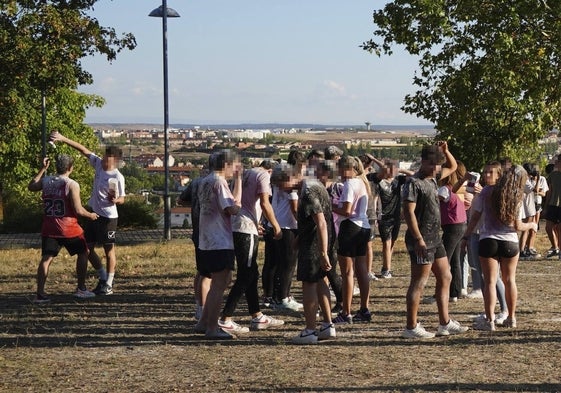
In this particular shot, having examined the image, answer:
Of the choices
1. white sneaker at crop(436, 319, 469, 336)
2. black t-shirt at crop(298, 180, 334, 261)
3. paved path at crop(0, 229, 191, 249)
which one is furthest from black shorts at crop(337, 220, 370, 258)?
paved path at crop(0, 229, 191, 249)

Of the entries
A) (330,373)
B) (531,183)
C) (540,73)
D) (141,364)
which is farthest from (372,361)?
(540,73)

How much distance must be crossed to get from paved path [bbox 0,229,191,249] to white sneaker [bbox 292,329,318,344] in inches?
643

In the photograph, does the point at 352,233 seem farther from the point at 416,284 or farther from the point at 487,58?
the point at 487,58

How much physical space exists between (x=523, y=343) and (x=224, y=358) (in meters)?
2.78

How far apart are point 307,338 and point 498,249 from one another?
207cm

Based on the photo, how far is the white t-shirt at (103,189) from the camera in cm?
1222

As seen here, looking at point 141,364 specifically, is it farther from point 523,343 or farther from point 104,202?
point 104,202

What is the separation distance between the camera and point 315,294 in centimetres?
891

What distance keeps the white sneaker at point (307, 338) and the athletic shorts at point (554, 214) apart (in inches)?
348

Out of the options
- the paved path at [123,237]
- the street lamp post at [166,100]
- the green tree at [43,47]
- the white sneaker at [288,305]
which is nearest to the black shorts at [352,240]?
the white sneaker at [288,305]

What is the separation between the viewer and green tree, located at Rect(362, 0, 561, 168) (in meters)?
18.0

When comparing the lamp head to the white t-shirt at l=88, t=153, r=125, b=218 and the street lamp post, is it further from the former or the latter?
the white t-shirt at l=88, t=153, r=125, b=218

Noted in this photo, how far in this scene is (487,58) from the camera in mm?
19109

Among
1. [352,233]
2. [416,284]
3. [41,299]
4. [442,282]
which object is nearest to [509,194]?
[442,282]
